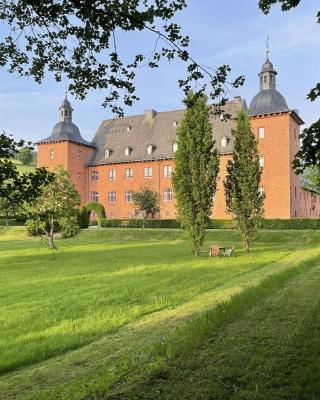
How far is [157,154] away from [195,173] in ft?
124

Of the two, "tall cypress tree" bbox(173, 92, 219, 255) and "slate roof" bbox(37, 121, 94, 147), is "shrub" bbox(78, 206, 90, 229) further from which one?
"tall cypress tree" bbox(173, 92, 219, 255)

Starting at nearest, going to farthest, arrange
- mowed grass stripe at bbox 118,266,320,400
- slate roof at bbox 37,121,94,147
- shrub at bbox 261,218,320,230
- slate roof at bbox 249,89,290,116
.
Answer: mowed grass stripe at bbox 118,266,320,400, shrub at bbox 261,218,320,230, slate roof at bbox 249,89,290,116, slate roof at bbox 37,121,94,147

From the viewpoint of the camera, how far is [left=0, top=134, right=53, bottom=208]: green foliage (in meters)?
5.28

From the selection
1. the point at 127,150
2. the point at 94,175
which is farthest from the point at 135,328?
the point at 94,175

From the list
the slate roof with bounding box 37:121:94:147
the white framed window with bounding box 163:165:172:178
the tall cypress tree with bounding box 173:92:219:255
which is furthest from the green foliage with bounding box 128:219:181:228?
the tall cypress tree with bounding box 173:92:219:255

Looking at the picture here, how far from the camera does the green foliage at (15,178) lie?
17.3 feet

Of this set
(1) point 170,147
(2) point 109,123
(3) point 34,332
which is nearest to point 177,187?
(3) point 34,332

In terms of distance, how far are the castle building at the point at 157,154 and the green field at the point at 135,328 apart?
3502 cm

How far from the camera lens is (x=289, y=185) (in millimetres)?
52688

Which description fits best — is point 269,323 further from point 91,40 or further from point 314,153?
point 91,40

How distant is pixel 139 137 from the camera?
68.8 metres

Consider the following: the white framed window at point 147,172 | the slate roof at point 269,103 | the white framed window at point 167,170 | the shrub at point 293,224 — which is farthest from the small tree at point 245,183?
the white framed window at point 147,172

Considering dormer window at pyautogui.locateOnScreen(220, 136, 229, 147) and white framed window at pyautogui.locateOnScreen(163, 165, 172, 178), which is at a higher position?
dormer window at pyautogui.locateOnScreen(220, 136, 229, 147)

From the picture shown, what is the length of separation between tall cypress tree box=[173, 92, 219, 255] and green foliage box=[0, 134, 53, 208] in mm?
22186
